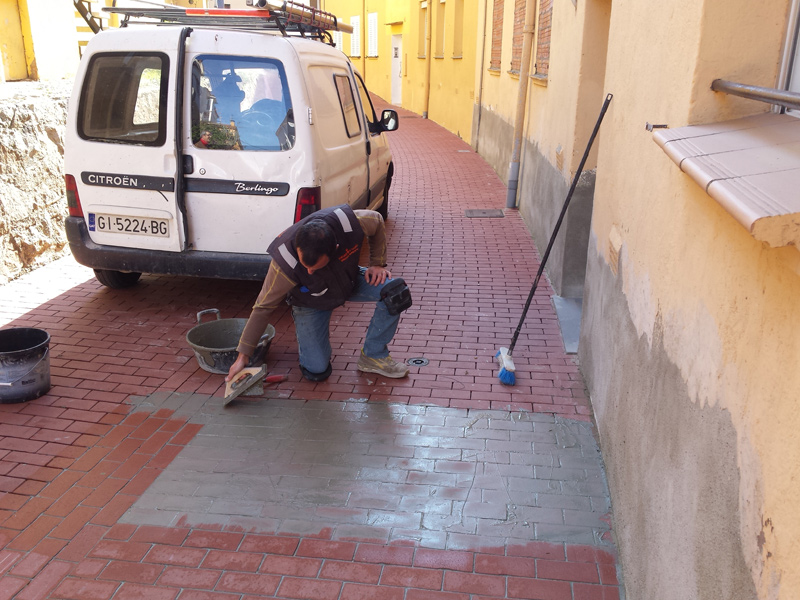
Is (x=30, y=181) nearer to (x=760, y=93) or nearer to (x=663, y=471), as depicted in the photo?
(x=663, y=471)

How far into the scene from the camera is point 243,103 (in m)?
5.56

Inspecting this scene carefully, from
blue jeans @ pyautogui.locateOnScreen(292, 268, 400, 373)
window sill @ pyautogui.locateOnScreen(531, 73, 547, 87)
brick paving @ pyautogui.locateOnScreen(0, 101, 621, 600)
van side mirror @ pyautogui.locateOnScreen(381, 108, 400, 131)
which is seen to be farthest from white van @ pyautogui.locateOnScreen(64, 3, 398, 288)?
window sill @ pyautogui.locateOnScreen(531, 73, 547, 87)

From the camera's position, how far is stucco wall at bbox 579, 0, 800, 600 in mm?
1738

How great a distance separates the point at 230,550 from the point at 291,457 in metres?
0.85

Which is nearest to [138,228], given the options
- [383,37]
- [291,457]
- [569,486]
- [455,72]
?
[291,457]

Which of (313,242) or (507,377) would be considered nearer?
(313,242)

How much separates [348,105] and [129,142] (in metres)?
2.34

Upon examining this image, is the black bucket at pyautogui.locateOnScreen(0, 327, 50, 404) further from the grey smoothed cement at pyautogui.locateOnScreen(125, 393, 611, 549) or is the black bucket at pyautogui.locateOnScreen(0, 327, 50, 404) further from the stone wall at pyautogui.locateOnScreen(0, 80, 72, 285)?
the stone wall at pyautogui.locateOnScreen(0, 80, 72, 285)

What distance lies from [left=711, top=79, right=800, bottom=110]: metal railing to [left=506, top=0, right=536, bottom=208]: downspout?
293 inches

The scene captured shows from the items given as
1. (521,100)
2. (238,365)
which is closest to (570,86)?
(521,100)

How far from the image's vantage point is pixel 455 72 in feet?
60.8

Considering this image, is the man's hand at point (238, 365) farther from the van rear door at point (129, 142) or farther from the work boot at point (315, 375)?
the van rear door at point (129, 142)

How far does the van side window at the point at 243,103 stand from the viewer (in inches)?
218

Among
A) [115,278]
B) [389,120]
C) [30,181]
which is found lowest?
[115,278]
